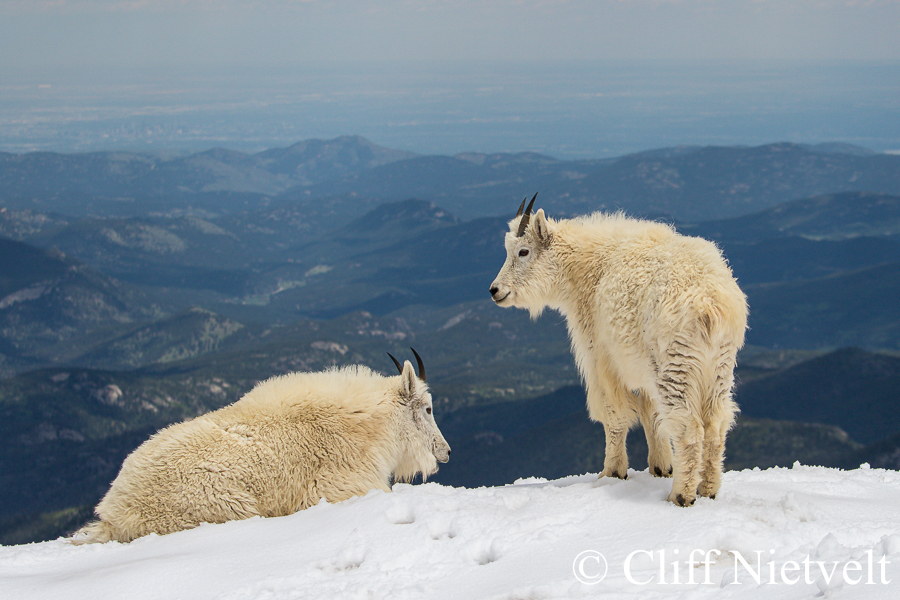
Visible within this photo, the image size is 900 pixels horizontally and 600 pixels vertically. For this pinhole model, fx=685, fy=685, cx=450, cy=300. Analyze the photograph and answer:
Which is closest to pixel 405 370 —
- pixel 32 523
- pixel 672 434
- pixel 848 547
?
pixel 672 434

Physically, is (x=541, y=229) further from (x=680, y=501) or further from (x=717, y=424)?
(x=680, y=501)

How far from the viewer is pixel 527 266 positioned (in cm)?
1064

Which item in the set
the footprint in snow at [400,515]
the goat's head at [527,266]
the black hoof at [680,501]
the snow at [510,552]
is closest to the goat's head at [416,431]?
the goat's head at [527,266]

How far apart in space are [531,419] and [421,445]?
169702mm

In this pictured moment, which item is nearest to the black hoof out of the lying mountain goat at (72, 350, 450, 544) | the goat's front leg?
the goat's front leg

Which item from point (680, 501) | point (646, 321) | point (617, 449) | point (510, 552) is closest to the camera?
point (510, 552)

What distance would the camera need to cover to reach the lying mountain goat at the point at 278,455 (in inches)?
362

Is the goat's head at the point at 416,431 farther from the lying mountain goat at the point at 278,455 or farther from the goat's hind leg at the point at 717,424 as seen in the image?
the goat's hind leg at the point at 717,424

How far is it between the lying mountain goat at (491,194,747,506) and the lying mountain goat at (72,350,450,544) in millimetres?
2735

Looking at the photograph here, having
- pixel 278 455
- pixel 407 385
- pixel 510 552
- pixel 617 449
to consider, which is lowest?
pixel 278 455

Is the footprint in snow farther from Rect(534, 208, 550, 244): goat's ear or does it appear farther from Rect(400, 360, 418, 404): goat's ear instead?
Rect(534, 208, 550, 244): goat's ear

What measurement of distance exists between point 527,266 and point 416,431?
3.28 m

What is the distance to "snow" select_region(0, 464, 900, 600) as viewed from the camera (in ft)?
19.1

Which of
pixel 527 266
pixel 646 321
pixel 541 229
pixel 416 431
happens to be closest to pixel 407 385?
pixel 416 431
